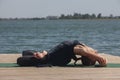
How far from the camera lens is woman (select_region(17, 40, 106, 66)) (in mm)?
11320

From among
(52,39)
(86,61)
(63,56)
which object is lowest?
(52,39)

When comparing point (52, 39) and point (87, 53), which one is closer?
point (87, 53)

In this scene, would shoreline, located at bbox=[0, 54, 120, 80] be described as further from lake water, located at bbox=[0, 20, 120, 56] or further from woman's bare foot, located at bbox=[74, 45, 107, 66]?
lake water, located at bbox=[0, 20, 120, 56]

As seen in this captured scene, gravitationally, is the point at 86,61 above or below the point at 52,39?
above

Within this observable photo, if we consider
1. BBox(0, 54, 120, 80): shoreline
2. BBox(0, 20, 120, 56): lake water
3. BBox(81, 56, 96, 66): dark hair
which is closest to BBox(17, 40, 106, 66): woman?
BBox(81, 56, 96, 66): dark hair

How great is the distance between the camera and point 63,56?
11523 mm

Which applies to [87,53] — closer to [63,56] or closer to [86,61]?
[86,61]

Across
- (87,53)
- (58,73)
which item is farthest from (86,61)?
(58,73)

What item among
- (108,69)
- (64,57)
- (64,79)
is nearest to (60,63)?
(64,57)

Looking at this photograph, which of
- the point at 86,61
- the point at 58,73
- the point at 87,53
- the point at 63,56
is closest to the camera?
the point at 58,73

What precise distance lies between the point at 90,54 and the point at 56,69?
→ 84 centimetres

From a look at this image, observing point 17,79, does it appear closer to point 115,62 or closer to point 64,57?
point 64,57

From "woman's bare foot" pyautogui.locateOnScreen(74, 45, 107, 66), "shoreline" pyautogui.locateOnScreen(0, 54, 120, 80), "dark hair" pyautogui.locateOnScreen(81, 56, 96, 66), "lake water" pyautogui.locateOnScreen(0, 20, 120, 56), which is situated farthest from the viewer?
"lake water" pyautogui.locateOnScreen(0, 20, 120, 56)

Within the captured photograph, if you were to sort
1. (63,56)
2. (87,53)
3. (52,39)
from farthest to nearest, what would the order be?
(52,39)
(63,56)
(87,53)
